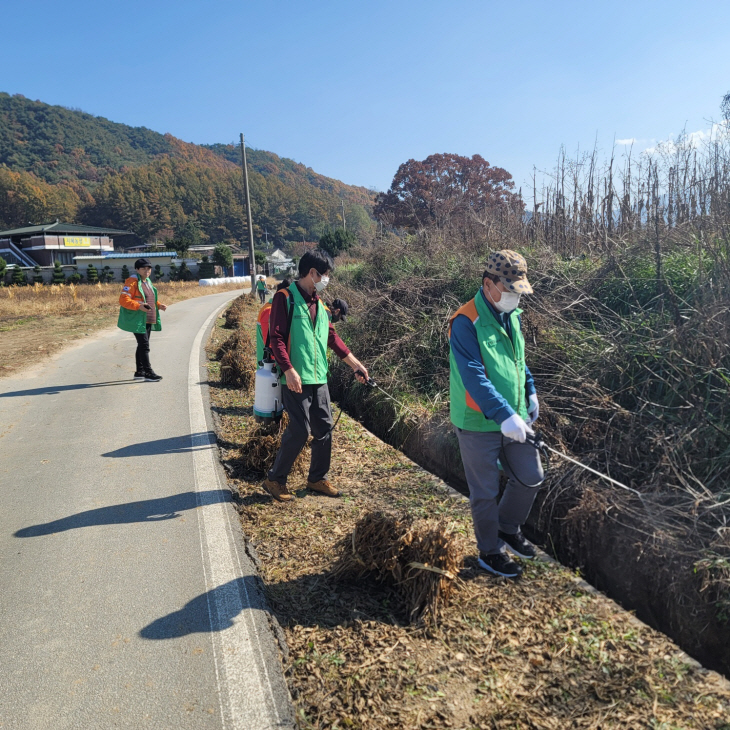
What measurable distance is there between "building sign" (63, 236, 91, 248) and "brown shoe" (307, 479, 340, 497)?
83303 mm

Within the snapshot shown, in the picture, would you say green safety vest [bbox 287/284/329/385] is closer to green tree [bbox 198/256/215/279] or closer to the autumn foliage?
the autumn foliage

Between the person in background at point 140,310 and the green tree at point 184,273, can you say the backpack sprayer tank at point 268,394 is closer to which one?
the person in background at point 140,310

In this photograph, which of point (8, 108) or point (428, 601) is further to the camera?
point (8, 108)

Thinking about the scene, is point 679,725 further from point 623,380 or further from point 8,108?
point 8,108

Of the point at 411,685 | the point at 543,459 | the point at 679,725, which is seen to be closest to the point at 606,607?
the point at 679,725

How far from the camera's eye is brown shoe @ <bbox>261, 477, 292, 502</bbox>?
465cm

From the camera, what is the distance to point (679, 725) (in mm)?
2291

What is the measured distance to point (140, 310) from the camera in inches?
365

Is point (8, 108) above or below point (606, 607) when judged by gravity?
above

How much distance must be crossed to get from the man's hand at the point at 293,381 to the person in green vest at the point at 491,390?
129cm

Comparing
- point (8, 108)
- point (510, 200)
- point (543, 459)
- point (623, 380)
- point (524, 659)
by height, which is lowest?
point (524, 659)

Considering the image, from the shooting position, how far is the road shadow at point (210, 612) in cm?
303

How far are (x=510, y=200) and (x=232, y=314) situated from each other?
991 centimetres

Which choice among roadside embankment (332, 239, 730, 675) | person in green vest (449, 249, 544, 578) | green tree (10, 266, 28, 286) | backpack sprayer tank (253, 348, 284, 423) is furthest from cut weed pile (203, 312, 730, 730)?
green tree (10, 266, 28, 286)
